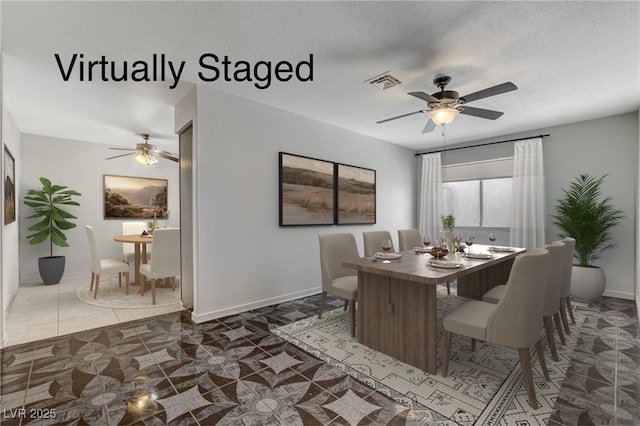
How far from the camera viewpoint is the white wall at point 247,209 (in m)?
3.24

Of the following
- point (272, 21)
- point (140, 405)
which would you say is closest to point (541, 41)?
point (272, 21)

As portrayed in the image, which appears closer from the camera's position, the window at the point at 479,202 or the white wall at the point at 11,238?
the white wall at the point at 11,238

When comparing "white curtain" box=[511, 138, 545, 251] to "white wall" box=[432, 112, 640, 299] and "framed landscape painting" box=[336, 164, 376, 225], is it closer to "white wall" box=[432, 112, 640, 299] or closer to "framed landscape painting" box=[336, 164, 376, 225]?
"white wall" box=[432, 112, 640, 299]

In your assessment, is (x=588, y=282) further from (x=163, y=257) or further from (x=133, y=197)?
(x=133, y=197)

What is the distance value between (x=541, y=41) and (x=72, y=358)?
4.61m

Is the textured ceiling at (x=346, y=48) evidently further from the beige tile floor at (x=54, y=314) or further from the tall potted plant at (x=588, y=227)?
the beige tile floor at (x=54, y=314)

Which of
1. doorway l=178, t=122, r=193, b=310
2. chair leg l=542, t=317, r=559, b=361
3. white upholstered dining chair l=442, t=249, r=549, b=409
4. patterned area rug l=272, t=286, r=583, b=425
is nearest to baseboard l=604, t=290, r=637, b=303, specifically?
patterned area rug l=272, t=286, r=583, b=425

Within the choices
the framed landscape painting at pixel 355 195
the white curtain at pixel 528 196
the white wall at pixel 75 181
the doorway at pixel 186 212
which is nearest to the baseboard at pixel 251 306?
the doorway at pixel 186 212

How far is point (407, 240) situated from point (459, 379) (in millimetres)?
2149

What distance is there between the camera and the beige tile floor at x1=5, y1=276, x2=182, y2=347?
9.73 feet

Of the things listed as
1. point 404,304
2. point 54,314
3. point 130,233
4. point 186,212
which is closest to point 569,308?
point 404,304

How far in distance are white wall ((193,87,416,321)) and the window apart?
2822mm

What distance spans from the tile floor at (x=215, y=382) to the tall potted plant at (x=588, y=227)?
998 millimetres

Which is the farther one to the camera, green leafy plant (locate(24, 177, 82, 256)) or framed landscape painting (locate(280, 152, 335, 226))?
green leafy plant (locate(24, 177, 82, 256))
